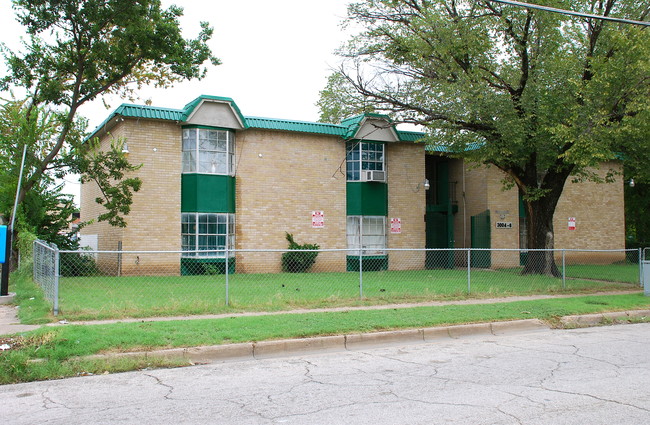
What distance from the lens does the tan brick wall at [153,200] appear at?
2022 cm

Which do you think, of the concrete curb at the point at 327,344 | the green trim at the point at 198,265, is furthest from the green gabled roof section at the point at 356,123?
the concrete curb at the point at 327,344

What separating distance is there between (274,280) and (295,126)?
7.17 metres

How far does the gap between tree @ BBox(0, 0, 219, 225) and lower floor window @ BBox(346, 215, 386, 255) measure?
8.45 meters

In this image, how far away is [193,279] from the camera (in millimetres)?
17688

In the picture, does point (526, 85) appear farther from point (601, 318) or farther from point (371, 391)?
point (371, 391)

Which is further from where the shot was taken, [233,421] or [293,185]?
[293,185]

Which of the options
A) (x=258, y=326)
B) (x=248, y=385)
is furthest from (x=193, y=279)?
(x=248, y=385)

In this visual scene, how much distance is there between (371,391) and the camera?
651 centimetres

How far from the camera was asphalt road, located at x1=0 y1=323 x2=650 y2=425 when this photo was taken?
18.1 ft

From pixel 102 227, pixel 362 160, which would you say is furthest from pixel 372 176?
pixel 102 227

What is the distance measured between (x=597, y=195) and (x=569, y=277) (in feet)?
36.9

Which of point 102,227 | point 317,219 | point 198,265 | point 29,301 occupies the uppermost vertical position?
point 317,219

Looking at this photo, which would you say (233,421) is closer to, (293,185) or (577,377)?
(577,377)

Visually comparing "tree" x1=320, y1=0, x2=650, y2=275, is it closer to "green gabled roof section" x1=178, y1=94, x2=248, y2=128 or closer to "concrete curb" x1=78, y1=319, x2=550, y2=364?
"green gabled roof section" x1=178, y1=94, x2=248, y2=128
